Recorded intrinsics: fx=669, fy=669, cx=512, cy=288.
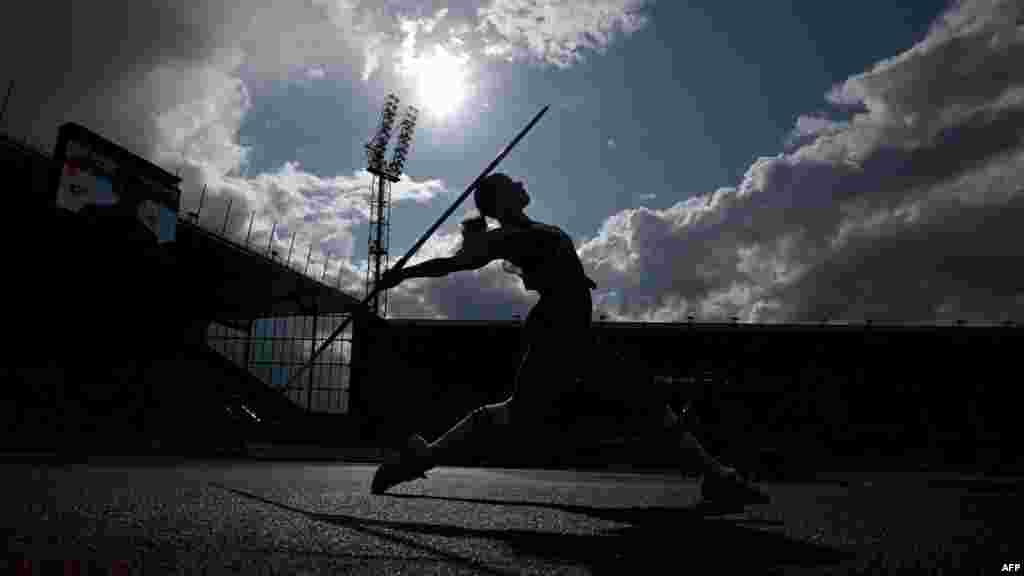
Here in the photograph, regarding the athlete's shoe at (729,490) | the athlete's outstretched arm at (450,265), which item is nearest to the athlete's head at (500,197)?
the athlete's outstretched arm at (450,265)

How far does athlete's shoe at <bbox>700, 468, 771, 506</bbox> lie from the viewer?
10.6ft

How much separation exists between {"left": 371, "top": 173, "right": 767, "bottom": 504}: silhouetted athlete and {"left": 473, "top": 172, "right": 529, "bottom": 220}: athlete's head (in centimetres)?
15

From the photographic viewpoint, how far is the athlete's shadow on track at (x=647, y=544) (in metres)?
1.83

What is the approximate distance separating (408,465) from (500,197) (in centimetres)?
154

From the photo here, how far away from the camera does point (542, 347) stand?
3420 mm

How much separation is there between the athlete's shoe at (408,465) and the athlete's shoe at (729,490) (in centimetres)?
142

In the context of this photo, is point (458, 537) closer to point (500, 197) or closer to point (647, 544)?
point (647, 544)

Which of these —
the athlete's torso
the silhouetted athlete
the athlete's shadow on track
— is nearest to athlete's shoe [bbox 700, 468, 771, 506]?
the silhouetted athlete

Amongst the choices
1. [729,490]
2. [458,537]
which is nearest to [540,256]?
[729,490]

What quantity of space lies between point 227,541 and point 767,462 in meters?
11.6

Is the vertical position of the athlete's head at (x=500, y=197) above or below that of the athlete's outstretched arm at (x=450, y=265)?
above

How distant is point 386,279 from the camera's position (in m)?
3.79

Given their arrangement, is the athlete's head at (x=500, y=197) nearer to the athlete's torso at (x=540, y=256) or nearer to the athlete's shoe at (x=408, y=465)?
the athlete's torso at (x=540, y=256)

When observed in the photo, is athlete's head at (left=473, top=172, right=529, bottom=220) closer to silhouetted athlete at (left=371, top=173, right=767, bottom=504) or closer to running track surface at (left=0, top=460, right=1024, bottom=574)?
silhouetted athlete at (left=371, top=173, right=767, bottom=504)
